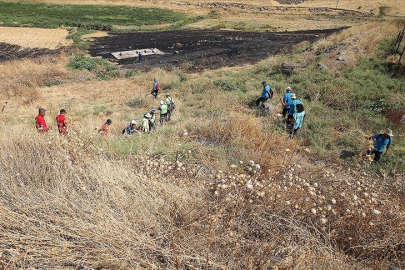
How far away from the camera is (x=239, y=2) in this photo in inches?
2581

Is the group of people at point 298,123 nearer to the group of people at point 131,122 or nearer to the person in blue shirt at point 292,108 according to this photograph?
the person in blue shirt at point 292,108

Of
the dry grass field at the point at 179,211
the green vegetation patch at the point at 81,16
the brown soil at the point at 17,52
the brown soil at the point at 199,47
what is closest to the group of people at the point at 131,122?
the dry grass field at the point at 179,211

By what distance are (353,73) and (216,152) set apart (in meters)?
9.82

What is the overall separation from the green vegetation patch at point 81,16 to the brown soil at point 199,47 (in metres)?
8.99

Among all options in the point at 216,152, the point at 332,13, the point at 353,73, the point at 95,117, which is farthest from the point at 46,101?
the point at 332,13

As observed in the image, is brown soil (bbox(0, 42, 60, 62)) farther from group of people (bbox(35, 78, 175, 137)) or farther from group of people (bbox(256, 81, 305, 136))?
group of people (bbox(256, 81, 305, 136))

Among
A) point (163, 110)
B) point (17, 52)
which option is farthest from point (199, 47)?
point (163, 110)

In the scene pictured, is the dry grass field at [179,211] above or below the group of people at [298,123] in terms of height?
above

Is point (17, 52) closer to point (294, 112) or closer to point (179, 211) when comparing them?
point (294, 112)

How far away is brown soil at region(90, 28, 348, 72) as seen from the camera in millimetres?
21000

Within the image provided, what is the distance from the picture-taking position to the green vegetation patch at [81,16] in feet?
115

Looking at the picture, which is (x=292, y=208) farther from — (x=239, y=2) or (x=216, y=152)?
(x=239, y=2)

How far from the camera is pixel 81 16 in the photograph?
1646 inches

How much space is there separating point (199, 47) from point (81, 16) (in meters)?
26.9
